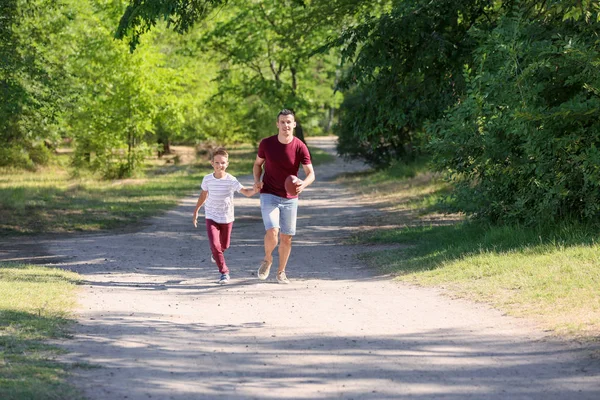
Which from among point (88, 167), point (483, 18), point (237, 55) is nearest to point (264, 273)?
point (483, 18)

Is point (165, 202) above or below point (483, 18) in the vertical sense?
below

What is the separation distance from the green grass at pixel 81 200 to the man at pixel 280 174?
9288 mm

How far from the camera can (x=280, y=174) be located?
36.0 ft

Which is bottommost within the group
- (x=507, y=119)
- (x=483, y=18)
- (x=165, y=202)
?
(x=165, y=202)

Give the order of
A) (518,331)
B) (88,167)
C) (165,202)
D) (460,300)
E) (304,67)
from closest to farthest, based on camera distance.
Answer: (518,331)
(460,300)
(165,202)
(88,167)
(304,67)

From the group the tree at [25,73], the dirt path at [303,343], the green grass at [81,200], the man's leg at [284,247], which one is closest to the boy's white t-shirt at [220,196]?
the man's leg at [284,247]

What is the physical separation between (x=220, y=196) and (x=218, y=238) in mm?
569

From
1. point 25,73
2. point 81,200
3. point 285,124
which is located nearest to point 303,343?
point 285,124

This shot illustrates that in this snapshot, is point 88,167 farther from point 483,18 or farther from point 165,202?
point 483,18

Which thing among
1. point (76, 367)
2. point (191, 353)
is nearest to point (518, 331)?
point (191, 353)

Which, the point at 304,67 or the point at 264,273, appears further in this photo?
the point at 304,67

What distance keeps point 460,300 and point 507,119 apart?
3.87m

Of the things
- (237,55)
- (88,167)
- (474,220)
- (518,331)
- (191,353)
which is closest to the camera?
(191,353)

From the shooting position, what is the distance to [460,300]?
31.7 feet
